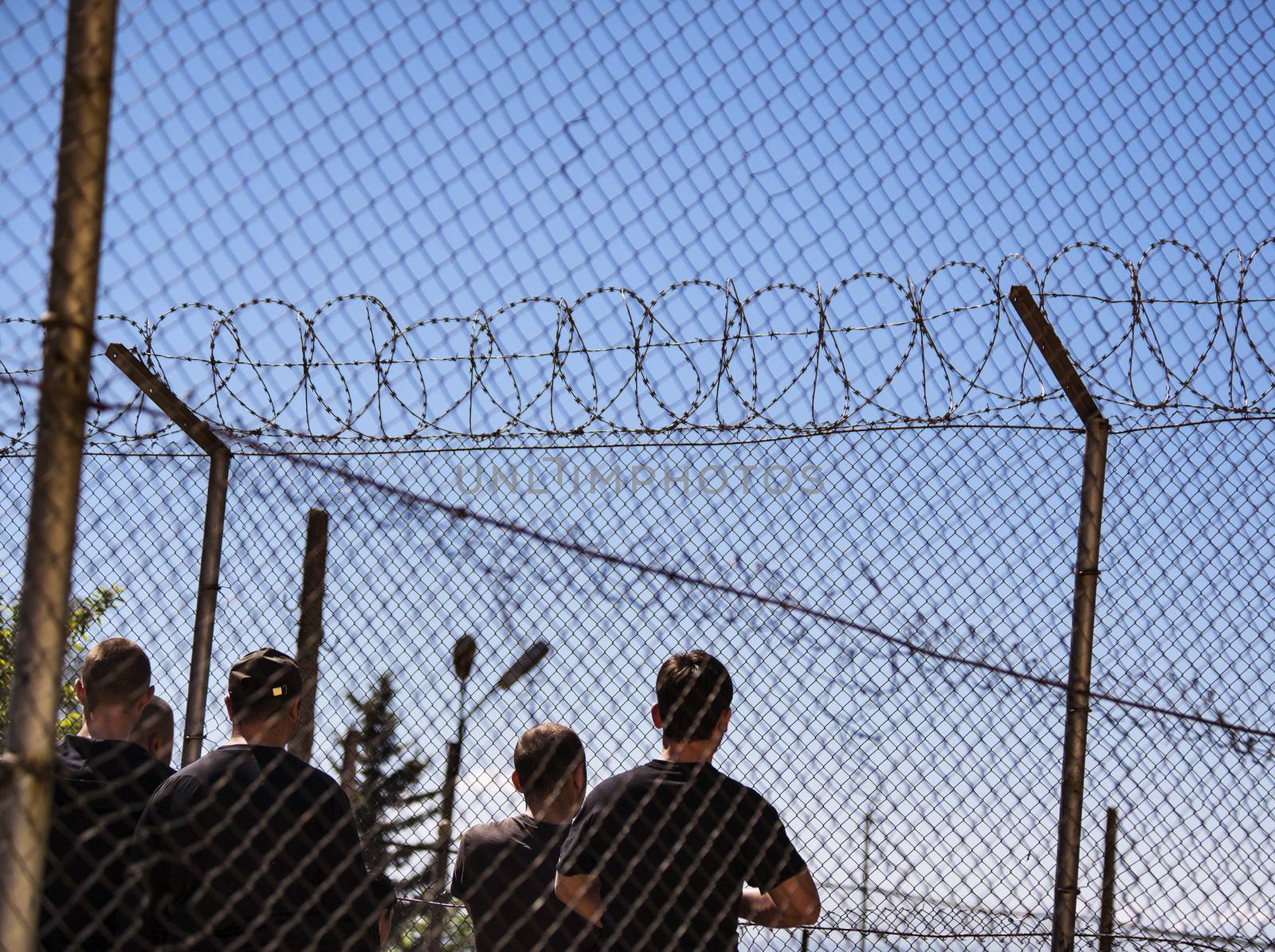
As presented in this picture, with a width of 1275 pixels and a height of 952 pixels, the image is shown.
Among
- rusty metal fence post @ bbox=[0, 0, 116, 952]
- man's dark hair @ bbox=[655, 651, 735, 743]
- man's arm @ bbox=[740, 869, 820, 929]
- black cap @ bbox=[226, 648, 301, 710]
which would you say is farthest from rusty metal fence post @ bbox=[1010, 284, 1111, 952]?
rusty metal fence post @ bbox=[0, 0, 116, 952]

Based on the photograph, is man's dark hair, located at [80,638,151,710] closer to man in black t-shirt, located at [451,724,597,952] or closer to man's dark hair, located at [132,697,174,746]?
man's dark hair, located at [132,697,174,746]

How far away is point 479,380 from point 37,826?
86.2 inches

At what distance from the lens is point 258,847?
3.07 m

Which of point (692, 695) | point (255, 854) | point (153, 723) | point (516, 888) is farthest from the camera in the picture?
point (153, 723)

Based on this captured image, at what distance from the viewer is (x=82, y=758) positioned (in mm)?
3283

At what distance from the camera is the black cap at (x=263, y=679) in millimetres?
3211

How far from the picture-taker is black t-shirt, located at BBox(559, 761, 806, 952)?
124 inches

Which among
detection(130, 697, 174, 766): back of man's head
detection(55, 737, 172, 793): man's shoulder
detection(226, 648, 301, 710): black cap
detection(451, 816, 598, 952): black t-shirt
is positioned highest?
detection(226, 648, 301, 710): black cap

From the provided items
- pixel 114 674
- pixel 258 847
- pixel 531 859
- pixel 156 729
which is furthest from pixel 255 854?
pixel 156 729

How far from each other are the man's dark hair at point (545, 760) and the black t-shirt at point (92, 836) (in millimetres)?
909

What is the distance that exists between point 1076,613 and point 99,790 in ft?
8.17

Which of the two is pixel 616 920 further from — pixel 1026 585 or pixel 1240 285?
pixel 1240 285

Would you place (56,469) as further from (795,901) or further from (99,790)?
(795,901)

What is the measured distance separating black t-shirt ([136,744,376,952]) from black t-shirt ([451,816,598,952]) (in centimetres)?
43
